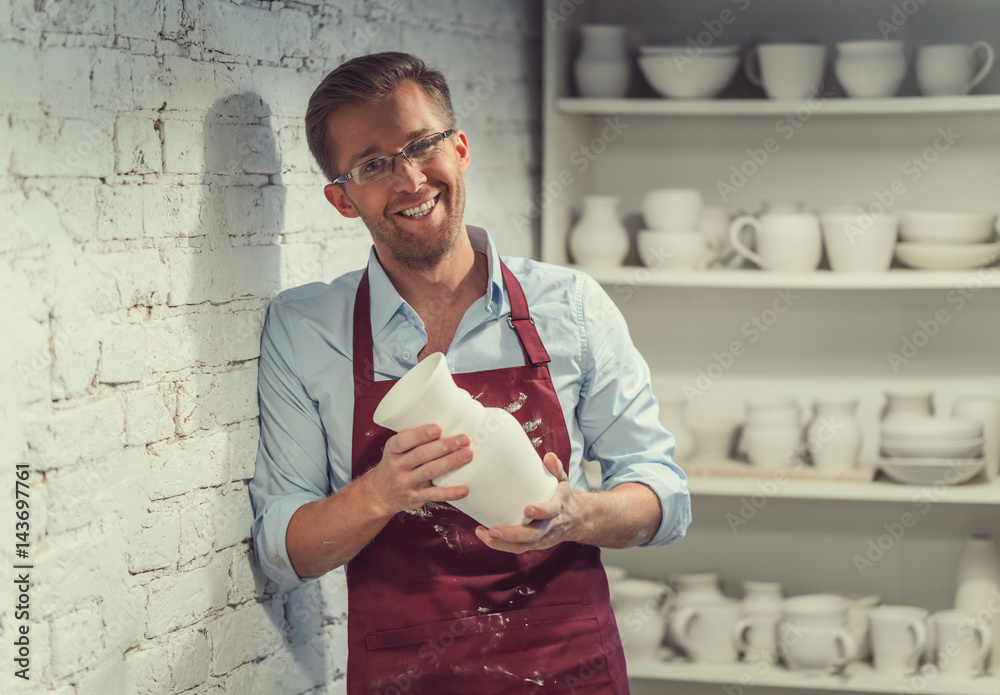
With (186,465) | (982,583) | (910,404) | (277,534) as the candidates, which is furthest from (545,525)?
(982,583)

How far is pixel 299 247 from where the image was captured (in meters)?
1.70

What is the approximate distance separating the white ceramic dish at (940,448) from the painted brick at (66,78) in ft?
6.48

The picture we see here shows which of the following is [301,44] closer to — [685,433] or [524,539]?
[524,539]

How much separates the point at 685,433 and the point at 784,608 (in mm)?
496

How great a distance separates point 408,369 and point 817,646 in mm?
1416

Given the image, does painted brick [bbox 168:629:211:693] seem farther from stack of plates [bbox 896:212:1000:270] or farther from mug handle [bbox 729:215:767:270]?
stack of plates [bbox 896:212:1000:270]

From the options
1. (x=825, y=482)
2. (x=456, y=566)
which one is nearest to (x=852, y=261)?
(x=825, y=482)

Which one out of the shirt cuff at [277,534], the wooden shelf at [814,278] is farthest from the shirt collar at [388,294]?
the wooden shelf at [814,278]


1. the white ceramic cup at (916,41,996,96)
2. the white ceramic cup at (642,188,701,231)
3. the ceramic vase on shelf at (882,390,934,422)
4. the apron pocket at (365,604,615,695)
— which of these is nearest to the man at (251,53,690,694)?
the apron pocket at (365,604,615,695)

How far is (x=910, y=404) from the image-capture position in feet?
8.19

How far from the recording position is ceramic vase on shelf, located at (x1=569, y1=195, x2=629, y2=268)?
8.55ft

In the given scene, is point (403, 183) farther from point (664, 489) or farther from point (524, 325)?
point (664, 489)

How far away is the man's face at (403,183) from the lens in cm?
154

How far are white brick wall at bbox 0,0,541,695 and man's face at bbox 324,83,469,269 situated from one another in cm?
15
